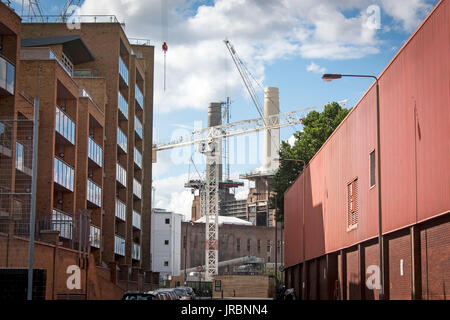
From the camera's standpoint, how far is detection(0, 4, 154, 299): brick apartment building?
33.8 metres

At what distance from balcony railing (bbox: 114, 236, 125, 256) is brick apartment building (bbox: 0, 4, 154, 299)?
0.09m

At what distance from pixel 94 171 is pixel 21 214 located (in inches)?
1092

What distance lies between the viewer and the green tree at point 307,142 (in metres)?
70.7

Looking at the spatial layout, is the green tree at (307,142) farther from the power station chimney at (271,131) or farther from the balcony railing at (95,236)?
the power station chimney at (271,131)

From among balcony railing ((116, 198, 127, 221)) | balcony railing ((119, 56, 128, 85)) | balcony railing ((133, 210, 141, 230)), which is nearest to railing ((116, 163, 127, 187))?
balcony railing ((116, 198, 127, 221))

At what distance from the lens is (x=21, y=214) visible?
27.2m

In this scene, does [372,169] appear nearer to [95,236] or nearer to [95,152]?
[95,236]

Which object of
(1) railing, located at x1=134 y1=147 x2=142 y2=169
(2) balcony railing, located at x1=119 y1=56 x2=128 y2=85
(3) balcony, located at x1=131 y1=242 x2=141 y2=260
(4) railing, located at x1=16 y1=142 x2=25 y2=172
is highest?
(2) balcony railing, located at x1=119 y1=56 x2=128 y2=85

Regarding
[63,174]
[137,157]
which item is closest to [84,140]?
[63,174]

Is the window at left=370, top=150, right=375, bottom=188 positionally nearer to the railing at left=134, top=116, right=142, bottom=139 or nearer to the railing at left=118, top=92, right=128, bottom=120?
the railing at left=118, top=92, right=128, bottom=120

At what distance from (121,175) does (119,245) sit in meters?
6.07

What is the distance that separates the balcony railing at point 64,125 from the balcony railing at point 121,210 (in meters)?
16.0

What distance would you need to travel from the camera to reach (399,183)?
85.2 ft
